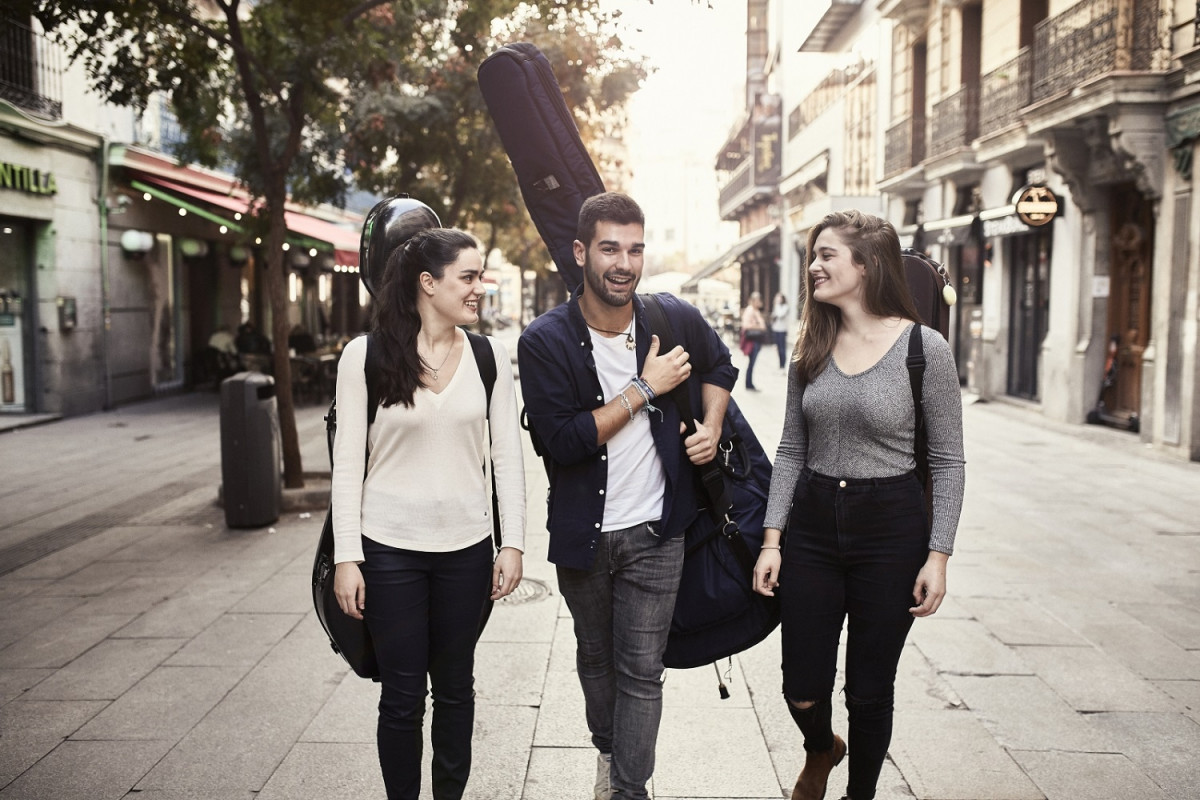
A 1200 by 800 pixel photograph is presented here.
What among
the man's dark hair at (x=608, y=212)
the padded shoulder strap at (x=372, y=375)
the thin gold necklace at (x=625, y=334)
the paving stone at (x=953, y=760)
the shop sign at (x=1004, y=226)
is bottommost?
the paving stone at (x=953, y=760)

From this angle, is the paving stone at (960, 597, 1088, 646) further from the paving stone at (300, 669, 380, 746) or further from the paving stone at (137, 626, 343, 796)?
the paving stone at (137, 626, 343, 796)

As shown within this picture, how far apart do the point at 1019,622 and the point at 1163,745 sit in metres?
1.58

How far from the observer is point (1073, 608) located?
5.88 meters

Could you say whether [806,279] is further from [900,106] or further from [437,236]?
[900,106]

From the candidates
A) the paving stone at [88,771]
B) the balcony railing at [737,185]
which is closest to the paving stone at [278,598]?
the paving stone at [88,771]

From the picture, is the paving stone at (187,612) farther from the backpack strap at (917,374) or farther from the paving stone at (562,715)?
the backpack strap at (917,374)

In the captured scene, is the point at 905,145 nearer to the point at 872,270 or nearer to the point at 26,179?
the point at 26,179

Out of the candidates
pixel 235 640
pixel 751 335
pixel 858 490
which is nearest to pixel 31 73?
pixel 751 335

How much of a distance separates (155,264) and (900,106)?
15.5 metres

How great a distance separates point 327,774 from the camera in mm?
3787

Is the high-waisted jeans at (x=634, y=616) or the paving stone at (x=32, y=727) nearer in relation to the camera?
the high-waisted jeans at (x=634, y=616)

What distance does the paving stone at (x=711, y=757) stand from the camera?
12.0ft

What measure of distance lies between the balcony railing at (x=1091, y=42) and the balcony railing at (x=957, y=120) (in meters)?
2.99

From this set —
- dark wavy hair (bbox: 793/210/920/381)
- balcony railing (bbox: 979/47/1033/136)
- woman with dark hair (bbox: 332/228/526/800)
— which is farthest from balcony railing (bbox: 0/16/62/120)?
dark wavy hair (bbox: 793/210/920/381)
